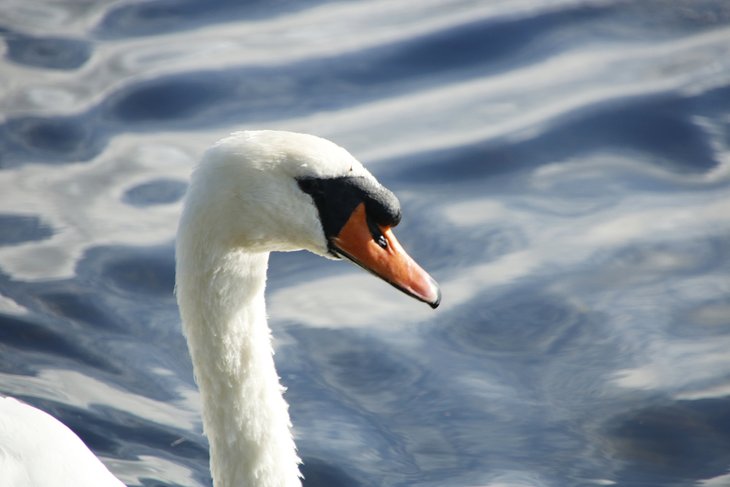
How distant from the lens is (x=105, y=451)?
6363mm

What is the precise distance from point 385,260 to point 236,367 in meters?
0.70

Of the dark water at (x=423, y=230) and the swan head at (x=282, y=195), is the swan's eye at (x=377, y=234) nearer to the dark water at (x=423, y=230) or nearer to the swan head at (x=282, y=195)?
the swan head at (x=282, y=195)

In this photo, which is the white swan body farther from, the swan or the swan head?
the swan head

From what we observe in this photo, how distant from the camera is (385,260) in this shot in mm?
4656

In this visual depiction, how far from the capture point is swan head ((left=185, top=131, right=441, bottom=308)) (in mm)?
4449

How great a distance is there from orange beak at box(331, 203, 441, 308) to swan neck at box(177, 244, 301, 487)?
340 millimetres

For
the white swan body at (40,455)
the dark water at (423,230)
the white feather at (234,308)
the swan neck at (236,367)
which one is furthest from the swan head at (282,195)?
the dark water at (423,230)

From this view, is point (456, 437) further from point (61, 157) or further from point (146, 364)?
point (61, 157)

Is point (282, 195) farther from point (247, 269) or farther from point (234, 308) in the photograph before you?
point (234, 308)

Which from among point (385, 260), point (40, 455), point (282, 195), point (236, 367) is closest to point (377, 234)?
point (385, 260)

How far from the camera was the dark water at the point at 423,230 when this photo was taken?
21.6 feet

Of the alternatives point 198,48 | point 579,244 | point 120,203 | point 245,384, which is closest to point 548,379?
point 579,244

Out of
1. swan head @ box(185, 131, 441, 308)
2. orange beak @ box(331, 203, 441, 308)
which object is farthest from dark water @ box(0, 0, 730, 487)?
swan head @ box(185, 131, 441, 308)

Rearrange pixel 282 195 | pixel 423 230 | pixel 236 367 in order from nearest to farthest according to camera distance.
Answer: pixel 282 195 → pixel 236 367 → pixel 423 230
